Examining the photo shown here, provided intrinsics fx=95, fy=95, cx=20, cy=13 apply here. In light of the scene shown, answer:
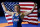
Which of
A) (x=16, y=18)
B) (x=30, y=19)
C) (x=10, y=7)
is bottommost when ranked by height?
(x=30, y=19)

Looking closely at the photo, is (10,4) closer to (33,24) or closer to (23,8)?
(23,8)

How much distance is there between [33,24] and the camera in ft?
12.7

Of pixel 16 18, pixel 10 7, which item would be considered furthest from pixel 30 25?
pixel 16 18

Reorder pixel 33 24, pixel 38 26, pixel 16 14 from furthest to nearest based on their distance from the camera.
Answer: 1. pixel 33 24
2. pixel 38 26
3. pixel 16 14

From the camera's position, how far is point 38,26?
3613mm

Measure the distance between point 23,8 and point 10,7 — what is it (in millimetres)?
562

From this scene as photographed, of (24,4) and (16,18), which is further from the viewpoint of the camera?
(24,4)

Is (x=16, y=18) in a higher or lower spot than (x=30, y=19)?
higher

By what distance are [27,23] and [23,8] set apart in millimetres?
674

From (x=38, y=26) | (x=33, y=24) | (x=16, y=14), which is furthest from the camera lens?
(x=33, y=24)

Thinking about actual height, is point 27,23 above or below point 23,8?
A: below

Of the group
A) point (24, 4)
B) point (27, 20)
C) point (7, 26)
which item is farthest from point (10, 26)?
point (24, 4)

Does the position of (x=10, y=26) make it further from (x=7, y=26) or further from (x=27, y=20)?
(x=27, y=20)

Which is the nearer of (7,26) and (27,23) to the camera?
(7,26)
